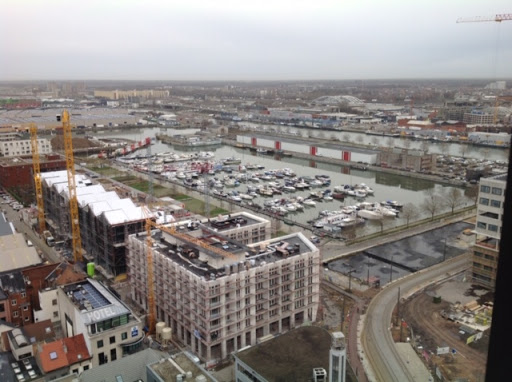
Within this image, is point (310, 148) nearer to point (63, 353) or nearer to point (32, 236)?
point (32, 236)

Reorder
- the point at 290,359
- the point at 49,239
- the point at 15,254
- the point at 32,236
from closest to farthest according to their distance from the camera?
the point at 290,359, the point at 15,254, the point at 49,239, the point at 32,236

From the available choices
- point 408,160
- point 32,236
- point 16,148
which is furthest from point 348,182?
point 16,148

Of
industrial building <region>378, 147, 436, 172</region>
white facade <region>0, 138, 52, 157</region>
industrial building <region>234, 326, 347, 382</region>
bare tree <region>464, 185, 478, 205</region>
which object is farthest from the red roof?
white facade <region>0, 138, 52, 157</region>

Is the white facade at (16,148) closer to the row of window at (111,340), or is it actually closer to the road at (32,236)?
the road at (32,236)

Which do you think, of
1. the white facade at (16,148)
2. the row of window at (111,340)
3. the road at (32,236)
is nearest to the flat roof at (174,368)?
the row of window at (111,340)

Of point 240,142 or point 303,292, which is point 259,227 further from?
point 240,142

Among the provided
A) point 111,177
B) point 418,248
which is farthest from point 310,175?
point 418,248
